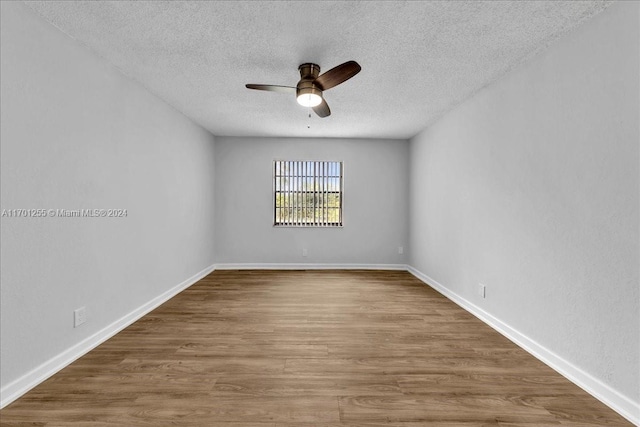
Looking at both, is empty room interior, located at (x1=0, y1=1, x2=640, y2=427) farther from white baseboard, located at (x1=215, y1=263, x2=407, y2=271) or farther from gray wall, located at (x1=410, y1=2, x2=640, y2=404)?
white baseboard, located at (x1=215, y1=263, x2=407, y2=271)

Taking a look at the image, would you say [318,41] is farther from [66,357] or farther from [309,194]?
[309,194]

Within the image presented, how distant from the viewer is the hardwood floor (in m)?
1.59

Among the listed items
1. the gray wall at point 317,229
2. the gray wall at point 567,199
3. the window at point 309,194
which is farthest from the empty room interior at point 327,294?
the window at point 309,194

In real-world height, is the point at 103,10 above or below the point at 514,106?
above

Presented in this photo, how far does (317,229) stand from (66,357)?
390cm

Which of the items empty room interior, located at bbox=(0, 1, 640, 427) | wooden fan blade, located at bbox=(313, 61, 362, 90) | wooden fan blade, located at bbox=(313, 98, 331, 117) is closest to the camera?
empty room interior, located at bbox=(0, 1, 640, 427)

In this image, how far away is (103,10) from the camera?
6.28 ft

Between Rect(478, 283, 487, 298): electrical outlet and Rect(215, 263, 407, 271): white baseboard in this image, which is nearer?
Rect(478, 283, 487, 298): electrical outlet

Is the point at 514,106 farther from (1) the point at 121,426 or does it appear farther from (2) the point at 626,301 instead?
(1) the point at 121,426

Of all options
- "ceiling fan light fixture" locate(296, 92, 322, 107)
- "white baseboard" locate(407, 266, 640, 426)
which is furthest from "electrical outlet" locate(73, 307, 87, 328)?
"white baseboard" locate(407, 266, 640, 426)

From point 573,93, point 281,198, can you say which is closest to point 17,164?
point 573,93

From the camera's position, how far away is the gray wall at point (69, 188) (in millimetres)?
1772

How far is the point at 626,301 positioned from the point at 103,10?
141 inches

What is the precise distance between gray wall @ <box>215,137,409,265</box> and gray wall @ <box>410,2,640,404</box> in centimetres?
217
